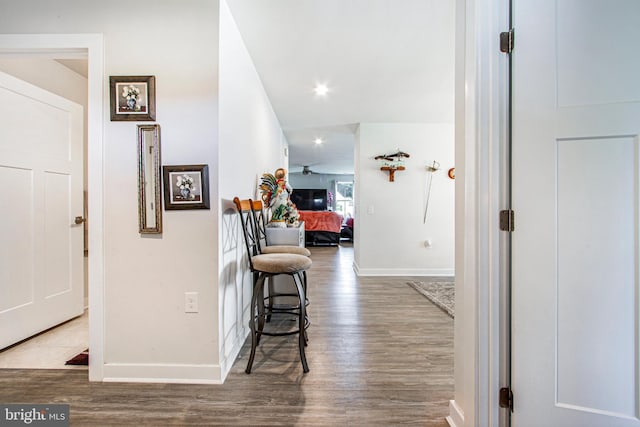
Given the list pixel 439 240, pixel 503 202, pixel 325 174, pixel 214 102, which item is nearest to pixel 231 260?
pixel 214 102

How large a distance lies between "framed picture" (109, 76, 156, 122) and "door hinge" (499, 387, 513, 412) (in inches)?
88.8

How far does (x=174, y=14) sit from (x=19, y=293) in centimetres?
239

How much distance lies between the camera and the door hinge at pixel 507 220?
1.09 meters

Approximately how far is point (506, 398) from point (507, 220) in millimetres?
737

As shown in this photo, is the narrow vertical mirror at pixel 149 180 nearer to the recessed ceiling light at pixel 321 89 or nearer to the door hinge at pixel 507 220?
the door hinge at pixel 507 220

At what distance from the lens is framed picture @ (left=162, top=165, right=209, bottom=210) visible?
1618mm

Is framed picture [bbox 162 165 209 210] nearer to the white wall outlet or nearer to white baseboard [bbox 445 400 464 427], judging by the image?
the white wall outlet

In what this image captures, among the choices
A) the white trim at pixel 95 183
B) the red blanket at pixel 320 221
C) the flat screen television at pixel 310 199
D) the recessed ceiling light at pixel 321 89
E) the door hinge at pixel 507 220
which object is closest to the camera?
the door hinge at pixel 507 220

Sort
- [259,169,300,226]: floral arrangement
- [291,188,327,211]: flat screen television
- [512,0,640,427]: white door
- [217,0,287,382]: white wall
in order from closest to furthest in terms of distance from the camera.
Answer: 1. [512,0,640,427]: white door
2. [217,0,287,382]: white wall
3. [259,169,300,226]: floral arrangement
4. [291,188,327,211]: flat screen television

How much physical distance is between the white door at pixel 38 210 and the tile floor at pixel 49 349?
0.24ft

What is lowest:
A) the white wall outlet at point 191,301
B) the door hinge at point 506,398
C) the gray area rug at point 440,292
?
the gray area rug at point 440,292

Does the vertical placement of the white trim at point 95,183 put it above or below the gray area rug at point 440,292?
above

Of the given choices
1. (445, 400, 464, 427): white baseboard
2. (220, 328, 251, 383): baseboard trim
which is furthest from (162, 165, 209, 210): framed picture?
(445, 400, 464, 427): white baseboard

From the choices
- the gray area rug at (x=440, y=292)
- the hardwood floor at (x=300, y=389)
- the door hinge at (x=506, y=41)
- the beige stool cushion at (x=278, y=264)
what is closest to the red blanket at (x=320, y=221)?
the gray area rug at (x=440, y=292)
